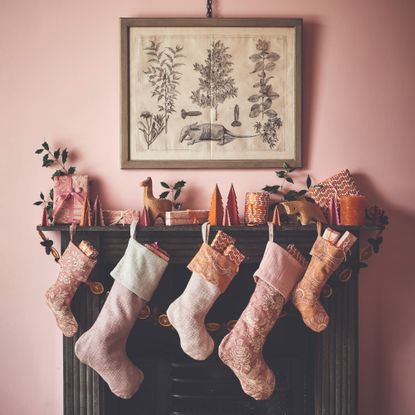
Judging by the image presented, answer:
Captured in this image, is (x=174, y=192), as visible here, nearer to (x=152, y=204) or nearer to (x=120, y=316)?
(x=152, y=204)

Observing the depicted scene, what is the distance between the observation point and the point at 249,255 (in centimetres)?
172

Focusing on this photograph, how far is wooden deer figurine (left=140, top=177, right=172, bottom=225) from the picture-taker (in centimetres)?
172

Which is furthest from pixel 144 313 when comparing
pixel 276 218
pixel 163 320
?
pixel 276 218

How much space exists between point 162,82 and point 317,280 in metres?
1.02

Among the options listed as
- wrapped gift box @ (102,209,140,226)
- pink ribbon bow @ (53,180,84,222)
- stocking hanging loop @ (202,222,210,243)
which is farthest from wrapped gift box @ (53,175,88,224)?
stocking hanging loop @ (202,222,210,243)

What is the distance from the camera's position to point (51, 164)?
1.87 meters

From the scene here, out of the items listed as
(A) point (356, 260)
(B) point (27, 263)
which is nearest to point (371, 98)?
(A) point (356, 260)

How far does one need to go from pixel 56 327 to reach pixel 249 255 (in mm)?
895

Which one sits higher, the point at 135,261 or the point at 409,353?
the point at 135,261

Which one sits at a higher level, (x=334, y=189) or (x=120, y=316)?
(x=334, y=189)

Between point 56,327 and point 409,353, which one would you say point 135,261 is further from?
point 409,353

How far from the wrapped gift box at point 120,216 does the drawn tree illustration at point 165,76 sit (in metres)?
0.38

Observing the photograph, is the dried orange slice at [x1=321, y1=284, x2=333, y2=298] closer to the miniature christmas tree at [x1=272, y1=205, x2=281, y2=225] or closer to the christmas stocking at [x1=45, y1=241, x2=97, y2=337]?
the miniature christmas tree at [x1=272, y1=205, x2=281, y2=225]

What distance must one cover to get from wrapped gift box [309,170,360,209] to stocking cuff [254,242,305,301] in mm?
301
